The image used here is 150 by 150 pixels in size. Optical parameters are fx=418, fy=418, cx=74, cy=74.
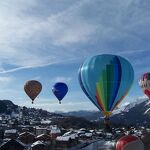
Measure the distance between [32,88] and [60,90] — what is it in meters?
3.80

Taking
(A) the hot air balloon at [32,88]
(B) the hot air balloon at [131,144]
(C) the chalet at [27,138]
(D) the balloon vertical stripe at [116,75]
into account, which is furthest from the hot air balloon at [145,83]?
(C) the chalet at [27,138]

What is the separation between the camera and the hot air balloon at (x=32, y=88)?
5431cm

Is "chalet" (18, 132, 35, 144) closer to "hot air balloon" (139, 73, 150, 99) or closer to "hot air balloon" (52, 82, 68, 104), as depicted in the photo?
"hot air balloon" (52, 82, 68, 104)

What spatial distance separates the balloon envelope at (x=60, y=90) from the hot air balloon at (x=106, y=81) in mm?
19686

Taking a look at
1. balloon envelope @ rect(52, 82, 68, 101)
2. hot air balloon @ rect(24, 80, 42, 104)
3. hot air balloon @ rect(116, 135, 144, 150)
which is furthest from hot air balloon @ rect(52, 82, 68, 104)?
hot air balloon @ rect(116, 135, 144, 150)

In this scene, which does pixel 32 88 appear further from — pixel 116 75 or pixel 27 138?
pixel 27 138

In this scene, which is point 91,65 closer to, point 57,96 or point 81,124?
point 57,96

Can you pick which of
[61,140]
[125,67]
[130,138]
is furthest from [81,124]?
[130,138]

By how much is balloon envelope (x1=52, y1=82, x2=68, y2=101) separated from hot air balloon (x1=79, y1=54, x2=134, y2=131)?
19686 mm

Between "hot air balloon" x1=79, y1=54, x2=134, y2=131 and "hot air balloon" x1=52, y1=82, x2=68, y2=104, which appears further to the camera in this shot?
"hot air balloon" x1=52, y1=82, x2=68, y2=104

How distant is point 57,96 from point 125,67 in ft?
68.8

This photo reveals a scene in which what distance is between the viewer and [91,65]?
116ft

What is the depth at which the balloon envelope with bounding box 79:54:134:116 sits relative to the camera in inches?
1388

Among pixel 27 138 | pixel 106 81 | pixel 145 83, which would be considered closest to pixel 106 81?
pixel 106 81
